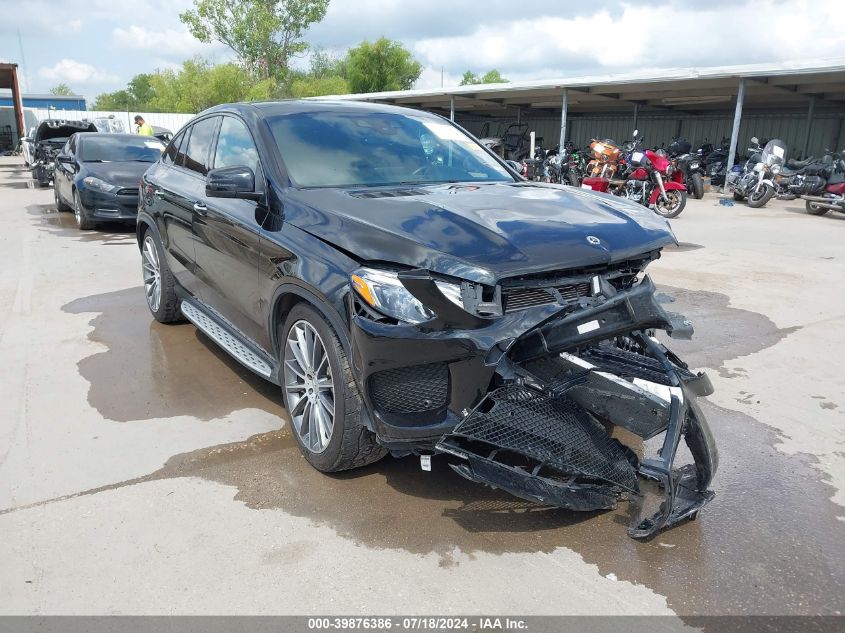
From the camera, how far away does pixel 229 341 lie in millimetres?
4332

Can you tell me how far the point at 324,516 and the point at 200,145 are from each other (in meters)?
3.23

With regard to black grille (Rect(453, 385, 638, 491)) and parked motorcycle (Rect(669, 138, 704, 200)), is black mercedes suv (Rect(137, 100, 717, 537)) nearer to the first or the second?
black grille (Rect(453, 385, 638, 491))

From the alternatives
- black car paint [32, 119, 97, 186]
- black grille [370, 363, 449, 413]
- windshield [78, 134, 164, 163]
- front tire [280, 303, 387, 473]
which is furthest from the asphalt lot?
black car paint [32, 119, 97, 186]

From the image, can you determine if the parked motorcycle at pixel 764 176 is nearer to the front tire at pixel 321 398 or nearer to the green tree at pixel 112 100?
the front tire at pixel 321 398

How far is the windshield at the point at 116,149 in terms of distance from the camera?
473 inches

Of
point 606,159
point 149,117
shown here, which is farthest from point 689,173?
point 149,117

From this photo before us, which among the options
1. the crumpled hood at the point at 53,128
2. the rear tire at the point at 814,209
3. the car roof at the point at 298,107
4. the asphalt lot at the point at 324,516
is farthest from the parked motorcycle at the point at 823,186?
the crumpled hood at the point at 53,128

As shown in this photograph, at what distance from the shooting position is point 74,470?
3469 millimetres

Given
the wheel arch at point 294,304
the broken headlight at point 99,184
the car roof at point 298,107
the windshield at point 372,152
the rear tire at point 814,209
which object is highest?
the car roof at point 298,107

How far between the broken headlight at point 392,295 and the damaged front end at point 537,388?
1.0 inches

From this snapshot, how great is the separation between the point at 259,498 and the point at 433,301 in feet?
4.50

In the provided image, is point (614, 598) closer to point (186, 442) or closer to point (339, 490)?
point (339, 490)

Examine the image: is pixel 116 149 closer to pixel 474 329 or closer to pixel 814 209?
pixel 474 329

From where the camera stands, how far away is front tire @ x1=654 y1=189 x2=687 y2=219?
13469mm
